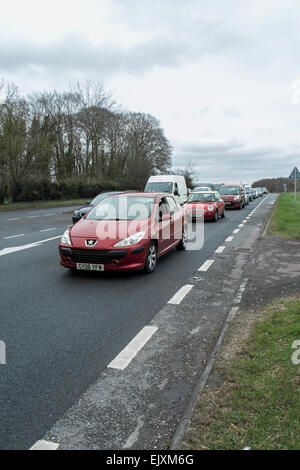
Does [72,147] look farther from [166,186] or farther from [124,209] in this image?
[124,209]

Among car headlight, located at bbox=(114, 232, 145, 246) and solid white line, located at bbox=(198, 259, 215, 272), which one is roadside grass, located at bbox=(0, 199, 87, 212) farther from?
car headlight, located at bbox=(114, 232, 145, 246)

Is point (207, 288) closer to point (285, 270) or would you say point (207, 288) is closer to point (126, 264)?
point (126, 264)

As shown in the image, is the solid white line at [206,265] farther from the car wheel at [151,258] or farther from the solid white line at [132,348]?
the solid white line at [132,348]

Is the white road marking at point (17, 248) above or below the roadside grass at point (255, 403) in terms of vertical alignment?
above

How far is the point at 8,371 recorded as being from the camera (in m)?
3.36

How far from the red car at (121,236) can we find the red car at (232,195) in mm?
17202

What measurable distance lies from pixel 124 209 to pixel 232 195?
18434 mm

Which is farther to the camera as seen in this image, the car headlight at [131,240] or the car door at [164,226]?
the car door at [164,226]

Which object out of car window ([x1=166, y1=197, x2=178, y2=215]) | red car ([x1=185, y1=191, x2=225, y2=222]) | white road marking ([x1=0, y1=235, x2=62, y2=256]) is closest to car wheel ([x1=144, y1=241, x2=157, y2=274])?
car window ([x1=166, y1=197, x2=178, y2=215])

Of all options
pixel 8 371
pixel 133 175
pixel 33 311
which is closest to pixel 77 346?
pixel 8 371

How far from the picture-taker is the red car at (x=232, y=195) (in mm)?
24953

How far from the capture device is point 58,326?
4.39m

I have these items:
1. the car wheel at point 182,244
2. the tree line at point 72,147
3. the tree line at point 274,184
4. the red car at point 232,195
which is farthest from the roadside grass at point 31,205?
the tree line at point 274,184

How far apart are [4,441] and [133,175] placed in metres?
46.0
